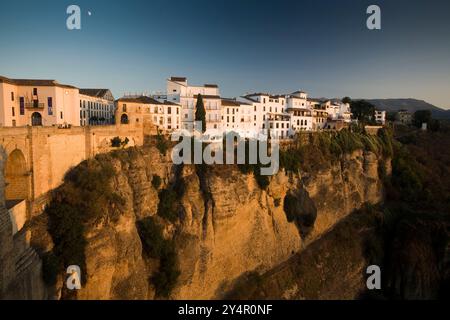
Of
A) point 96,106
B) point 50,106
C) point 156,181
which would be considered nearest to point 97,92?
point 96,106

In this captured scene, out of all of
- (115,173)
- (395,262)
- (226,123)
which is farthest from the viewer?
(226,123)

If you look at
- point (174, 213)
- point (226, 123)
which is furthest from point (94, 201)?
point (226, 123)

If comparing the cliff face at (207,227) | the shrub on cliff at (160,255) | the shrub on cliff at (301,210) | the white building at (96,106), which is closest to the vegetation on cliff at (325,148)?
the cliff face at (207,227)

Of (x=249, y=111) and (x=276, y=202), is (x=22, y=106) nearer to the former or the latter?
(x=276, y=202)

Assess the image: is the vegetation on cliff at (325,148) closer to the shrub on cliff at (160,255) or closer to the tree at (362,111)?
the tree at (362,111)

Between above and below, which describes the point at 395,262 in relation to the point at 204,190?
below

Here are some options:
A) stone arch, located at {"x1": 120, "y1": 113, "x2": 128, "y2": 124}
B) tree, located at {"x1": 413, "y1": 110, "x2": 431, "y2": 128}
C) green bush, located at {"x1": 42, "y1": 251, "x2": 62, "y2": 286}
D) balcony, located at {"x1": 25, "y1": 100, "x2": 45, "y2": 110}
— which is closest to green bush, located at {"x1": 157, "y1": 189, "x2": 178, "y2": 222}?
stone arch, located at {"x1": 120, "y1": 113, "x2": 128, "y2": 124}
